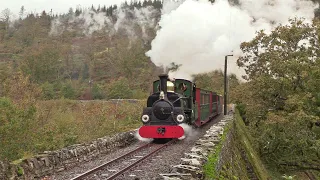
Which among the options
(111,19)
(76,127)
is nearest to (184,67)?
(76,127)

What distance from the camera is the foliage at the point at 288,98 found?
19953mm

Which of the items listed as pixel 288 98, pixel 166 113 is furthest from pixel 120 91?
pixel 166 113

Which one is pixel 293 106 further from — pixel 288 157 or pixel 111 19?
pixel 111 19

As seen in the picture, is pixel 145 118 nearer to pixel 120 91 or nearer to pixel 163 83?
pixel 163 83

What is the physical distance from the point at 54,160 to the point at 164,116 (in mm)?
5933

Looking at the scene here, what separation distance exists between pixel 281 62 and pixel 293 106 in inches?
121

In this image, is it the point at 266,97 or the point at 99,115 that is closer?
the point at 99,115

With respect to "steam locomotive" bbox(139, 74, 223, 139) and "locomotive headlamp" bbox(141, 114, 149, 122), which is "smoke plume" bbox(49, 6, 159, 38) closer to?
"steam locomotive" bbox(139, 74, 223, 139)

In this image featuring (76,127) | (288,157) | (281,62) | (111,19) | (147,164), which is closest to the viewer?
(147,164)

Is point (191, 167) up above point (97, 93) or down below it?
below

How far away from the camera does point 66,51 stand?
73375mm

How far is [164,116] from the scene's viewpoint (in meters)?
13.7

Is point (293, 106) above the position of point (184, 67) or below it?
below

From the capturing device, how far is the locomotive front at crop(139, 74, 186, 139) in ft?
44.3
